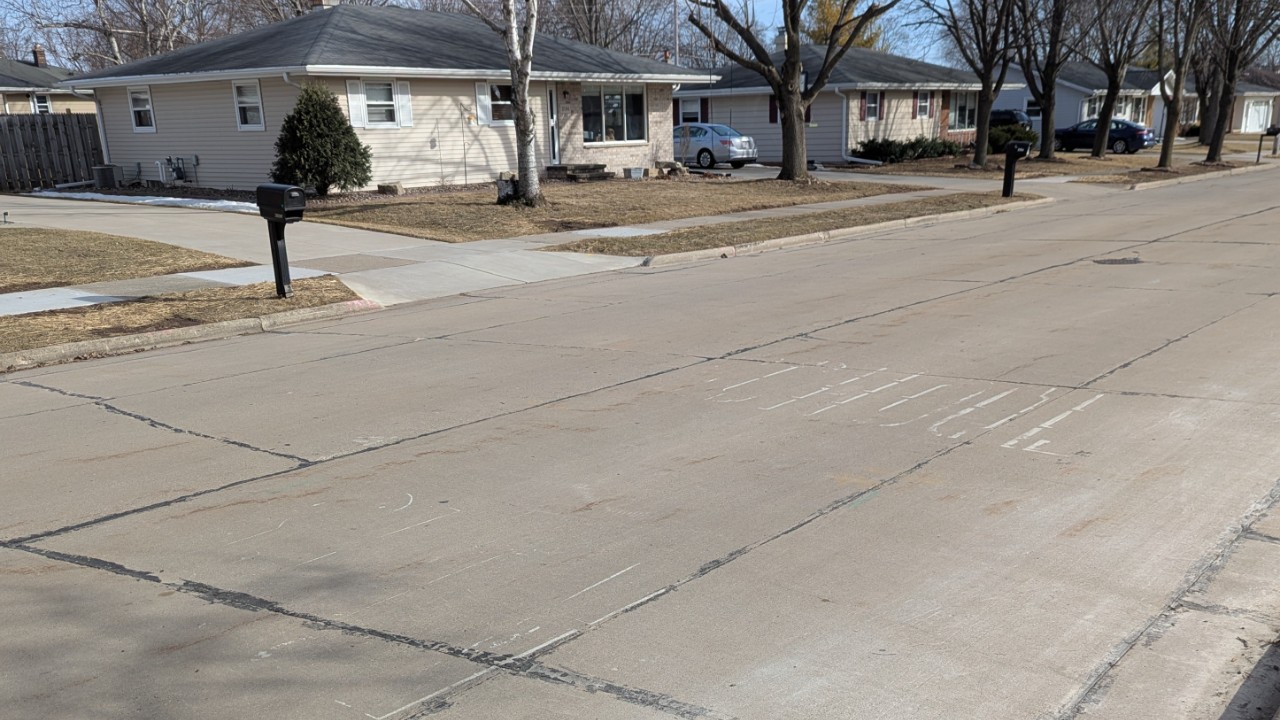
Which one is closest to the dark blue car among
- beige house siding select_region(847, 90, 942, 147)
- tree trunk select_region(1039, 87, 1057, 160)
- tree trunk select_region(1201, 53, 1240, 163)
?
beige house siding select_region(847, 90, 942, 147)

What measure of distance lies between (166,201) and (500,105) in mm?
8848

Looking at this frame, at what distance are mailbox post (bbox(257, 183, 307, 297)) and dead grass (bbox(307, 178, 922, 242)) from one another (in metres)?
5.72

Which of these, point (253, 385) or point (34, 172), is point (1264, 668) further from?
point (34, 172)

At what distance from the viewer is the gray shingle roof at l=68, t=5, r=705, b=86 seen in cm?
→ 2412

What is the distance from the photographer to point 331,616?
4387 mm

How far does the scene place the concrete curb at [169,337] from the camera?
989 cm

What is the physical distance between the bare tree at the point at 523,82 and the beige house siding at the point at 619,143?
24.5ft

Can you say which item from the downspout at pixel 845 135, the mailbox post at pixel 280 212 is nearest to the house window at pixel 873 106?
the downspout at pixel 845 135

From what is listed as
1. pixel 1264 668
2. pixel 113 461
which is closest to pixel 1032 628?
pixel 1264 668

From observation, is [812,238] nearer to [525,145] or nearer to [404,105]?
[525,145]

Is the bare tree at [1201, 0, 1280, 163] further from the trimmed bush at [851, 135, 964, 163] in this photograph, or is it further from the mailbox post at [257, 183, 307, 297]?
the mailbox post at [257, 183, 307, 297]

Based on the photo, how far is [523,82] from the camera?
20641mm

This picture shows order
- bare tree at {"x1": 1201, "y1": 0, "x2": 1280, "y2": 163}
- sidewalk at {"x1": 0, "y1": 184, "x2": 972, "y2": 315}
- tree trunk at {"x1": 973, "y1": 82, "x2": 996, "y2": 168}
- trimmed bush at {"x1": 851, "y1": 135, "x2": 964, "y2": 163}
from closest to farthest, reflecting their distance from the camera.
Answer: sidewalk at {"x1": 0, "y1": 184, "x2": 972, "y2": 315}
tree trunk at {"x1": 973, "y1": 82, "x2": 996, "y2": 168}
bare tree at {"x1": 1201, "y1": 0, "x2": 1280, "y2": 163}
trimmed bush at {"x1": 851, "y1": 135, "x2": 964, "y2": 163}

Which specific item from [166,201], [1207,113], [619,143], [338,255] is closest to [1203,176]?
[619,143]
